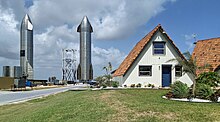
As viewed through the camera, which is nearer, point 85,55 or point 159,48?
point 159,48

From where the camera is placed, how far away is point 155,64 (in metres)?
30.7

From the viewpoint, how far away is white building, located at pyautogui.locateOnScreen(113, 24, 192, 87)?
3030 centimetres

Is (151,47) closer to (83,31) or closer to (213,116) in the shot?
(213,116)

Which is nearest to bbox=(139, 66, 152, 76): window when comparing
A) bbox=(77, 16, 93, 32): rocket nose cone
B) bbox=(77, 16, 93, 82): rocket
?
bbox=(77, 16, 93, 82): rocket

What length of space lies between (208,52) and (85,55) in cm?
5924

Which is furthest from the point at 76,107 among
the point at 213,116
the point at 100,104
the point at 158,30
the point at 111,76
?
the point at 111,76

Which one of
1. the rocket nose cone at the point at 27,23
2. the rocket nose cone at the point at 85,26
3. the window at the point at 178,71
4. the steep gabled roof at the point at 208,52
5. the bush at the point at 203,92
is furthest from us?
the rocket nose cone at the point at 85,26

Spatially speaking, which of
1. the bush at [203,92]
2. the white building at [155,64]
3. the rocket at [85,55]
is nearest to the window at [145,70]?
the white building at [155,64]

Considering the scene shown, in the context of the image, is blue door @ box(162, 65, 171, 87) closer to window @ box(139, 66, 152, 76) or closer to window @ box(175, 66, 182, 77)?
window @ box(175, 66, 182, 77)

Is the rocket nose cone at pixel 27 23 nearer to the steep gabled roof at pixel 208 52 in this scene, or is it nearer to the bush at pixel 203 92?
the steep gabled roof at pixel 208 52

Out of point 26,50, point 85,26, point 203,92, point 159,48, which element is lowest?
point 203,92

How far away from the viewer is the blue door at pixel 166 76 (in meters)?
31.1

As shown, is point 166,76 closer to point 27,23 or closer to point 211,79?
point 211,79

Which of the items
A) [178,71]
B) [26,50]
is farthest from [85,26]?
[178,71]
